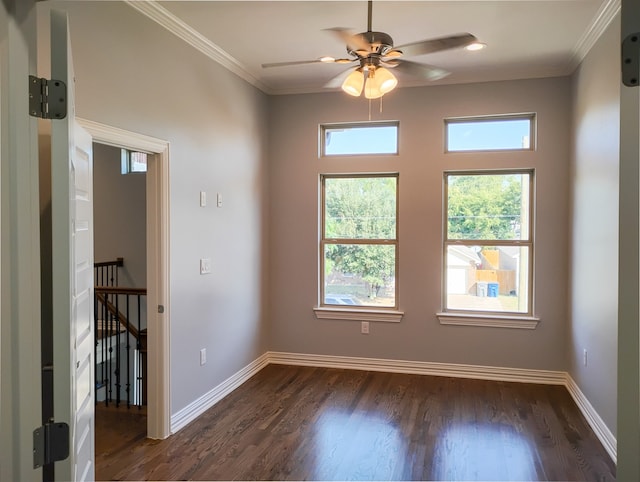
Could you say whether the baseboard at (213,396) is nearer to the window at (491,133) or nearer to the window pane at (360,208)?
the window pane at (360,208)

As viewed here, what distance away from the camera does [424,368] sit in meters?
4.81

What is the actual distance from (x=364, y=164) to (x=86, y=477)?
3.85 meters

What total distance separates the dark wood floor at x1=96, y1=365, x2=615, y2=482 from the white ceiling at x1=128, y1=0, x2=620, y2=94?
285cm

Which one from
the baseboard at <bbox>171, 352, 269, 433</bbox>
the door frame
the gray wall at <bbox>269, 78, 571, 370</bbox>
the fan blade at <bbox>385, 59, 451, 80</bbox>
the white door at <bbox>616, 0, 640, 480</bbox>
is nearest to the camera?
the white door at <bbox>616, 0, 640, 480</bbox>

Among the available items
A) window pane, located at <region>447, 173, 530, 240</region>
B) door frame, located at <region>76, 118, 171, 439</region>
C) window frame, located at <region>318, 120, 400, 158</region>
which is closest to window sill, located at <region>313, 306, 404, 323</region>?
window pane, located at <region>447, 173, 530, 240</region>

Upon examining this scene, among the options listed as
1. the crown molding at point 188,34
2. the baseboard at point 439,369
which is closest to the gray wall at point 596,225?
the baseboard at point 439,369

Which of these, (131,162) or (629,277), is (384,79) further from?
(131,162)

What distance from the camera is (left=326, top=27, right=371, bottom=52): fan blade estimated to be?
7.94ft

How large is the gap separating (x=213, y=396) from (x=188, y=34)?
9.47 ft

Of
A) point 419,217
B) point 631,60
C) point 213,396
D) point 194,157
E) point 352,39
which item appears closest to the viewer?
point 631,60

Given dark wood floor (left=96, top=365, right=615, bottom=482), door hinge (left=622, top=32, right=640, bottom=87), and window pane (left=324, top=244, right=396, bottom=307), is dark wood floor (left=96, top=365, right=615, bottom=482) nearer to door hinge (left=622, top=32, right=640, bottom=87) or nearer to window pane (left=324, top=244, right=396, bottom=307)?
window pane (left=324, top=244, right=396, bottom=307)

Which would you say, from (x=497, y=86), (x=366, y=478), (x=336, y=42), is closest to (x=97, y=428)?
(x=366, y=478)

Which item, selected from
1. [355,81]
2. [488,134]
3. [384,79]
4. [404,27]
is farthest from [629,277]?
[488,134]

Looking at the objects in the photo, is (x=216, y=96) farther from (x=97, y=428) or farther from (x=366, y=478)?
(x=366, y=478)
